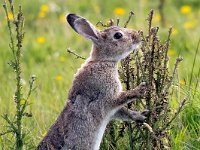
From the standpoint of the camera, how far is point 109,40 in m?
5.79

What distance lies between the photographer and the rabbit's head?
5.71 m

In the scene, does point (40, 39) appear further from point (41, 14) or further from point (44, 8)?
point (44, 8)

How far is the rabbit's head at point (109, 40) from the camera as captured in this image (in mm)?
5711

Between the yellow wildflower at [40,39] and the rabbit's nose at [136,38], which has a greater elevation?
the yellow wildflower at [40,39]

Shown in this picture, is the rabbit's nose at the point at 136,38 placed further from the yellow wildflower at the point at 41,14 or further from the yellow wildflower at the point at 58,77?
the yellow wildflower at the point at 41,14

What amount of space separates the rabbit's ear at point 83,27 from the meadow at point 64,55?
0.70 metres

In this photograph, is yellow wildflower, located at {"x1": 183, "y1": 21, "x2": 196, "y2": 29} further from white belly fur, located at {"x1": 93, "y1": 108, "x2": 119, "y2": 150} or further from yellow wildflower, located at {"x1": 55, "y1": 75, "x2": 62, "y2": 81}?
white belly fur, located at {"x1": 93, "y1": 108, "x2": 119, "y2": 150}

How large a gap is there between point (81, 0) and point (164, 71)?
7.50m

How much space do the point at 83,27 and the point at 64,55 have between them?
14.4 ft

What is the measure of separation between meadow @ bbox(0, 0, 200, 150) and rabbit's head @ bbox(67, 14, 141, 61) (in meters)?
0.53

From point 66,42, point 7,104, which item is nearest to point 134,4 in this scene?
point 66,42

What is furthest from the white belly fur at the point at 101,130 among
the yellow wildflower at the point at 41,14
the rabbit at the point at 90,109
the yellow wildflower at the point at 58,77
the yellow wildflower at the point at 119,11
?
the yellow wildflower at the point at 41,14

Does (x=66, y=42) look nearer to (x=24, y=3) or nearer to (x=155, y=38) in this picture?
(x=24, y=3)

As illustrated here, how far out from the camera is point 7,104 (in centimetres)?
699
